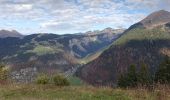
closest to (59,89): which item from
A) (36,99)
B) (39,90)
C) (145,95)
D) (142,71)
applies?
(39,90)

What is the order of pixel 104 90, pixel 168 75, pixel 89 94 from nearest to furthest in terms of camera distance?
pixel 89 94 → pixel 104 90 → pixel 168 75

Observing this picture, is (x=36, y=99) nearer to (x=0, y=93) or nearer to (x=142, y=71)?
(x=0, y=93)

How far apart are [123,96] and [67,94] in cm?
293

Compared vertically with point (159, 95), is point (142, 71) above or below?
below

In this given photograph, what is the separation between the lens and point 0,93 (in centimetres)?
1684

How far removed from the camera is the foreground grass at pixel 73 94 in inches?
569

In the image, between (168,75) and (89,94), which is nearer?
(89,94)

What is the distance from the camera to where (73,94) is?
53.0ft

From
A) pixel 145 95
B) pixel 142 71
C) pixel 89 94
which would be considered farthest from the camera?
pixel 142 71

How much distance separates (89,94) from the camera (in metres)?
16.0

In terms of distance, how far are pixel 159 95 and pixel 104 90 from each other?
13.4 feet

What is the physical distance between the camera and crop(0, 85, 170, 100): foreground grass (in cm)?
1446

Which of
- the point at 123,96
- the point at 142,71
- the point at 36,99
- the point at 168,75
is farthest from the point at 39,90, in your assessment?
the point at 142,71

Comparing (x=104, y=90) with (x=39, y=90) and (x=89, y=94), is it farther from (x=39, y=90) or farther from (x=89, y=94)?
(x=39, y=90)
